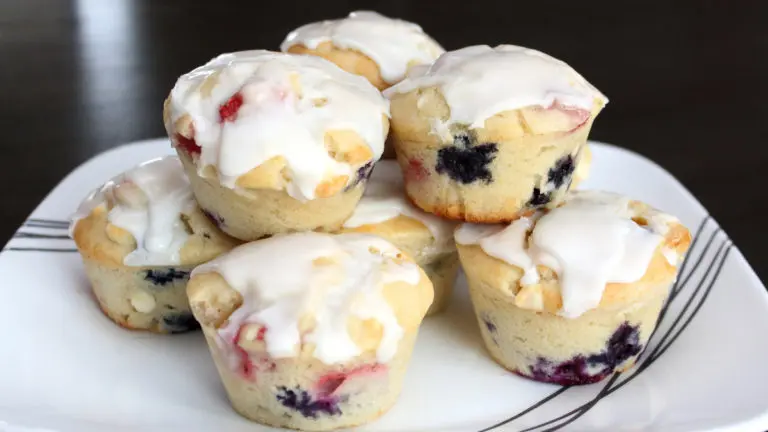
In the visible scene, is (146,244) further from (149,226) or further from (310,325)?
(310,325)

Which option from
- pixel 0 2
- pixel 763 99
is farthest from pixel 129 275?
pixel 0 2

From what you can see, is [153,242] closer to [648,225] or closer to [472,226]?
[472,226]

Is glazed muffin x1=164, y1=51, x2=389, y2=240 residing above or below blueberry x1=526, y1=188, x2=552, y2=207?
above

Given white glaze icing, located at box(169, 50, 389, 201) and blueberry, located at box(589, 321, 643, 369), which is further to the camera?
blueberry, located at box(589, 321, 643, 369)

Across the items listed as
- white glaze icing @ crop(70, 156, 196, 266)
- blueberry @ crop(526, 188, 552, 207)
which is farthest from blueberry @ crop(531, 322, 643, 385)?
white glaze icing @ crop(70, 156, 196, 266)

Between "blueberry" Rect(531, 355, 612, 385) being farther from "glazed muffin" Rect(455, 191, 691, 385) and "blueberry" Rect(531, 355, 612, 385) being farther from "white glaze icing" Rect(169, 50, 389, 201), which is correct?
"white glaze icing" Rect(169, 50, 389, 201)

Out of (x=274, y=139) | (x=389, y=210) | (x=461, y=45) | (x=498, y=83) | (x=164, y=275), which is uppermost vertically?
(x=498, y=83)

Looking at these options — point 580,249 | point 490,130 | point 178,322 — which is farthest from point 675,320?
point 178,322
